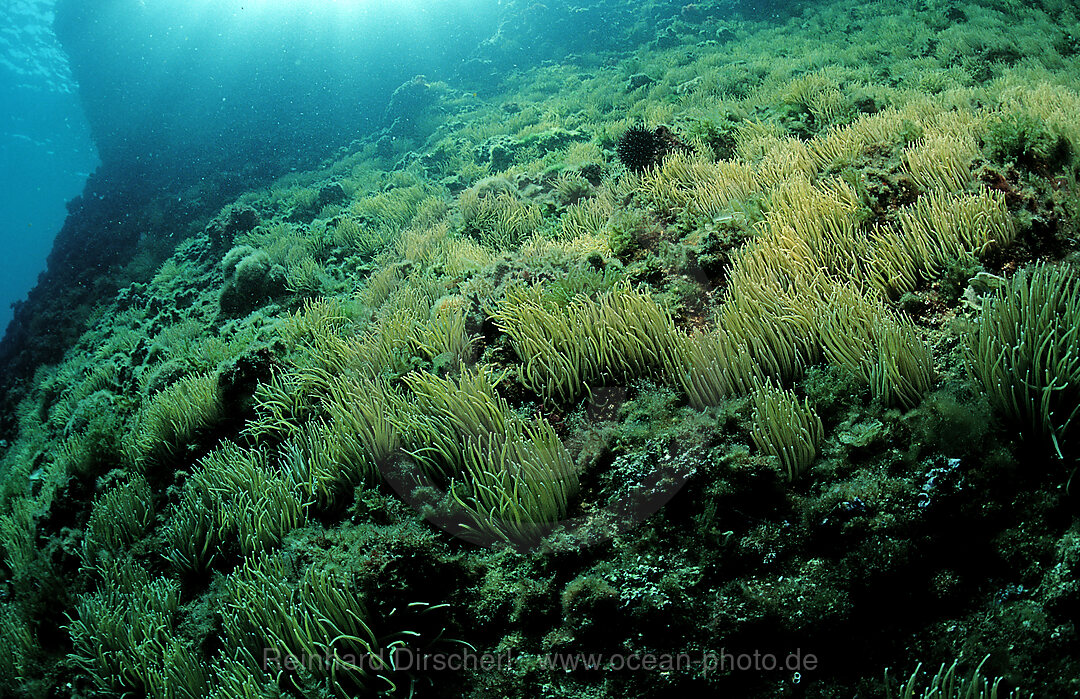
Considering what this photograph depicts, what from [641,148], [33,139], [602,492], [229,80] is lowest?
[602,492]

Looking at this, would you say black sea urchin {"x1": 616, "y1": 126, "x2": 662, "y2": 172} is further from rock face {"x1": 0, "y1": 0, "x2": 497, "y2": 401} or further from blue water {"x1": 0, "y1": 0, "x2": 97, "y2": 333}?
blue water {"x1": 0, "y1": 0, "x2": 97, "y2": 333}

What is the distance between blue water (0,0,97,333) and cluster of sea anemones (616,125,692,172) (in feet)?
142

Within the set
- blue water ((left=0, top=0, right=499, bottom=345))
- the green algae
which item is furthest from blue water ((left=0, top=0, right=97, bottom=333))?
the green algae

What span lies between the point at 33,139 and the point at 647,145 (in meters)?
89.2

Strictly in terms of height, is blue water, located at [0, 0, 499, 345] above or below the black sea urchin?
above

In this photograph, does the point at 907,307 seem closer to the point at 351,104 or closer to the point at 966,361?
→ the point at 966,361

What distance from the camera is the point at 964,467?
2152 mm

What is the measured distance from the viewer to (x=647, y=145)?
782 centimetres

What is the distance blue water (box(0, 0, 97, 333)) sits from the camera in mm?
43059

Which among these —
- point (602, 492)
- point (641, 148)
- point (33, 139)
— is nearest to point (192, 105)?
point (641, 148)

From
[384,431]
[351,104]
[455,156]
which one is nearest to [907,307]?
[384,431]

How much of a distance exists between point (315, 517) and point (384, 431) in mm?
791

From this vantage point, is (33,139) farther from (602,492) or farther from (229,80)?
(602,492)

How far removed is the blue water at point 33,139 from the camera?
43059mm
